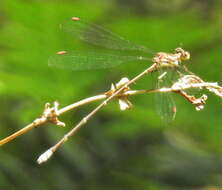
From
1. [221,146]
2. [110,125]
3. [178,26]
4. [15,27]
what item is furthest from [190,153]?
[15,27]

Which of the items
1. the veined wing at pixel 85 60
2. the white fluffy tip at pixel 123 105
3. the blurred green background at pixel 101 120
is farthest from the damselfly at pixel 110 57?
the blurred green background at pixel 101 120

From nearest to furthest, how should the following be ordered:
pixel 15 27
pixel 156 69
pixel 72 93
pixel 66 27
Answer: pixel 156 69 → pixel 66 27 → pixel 72 93 → pixel 15 27

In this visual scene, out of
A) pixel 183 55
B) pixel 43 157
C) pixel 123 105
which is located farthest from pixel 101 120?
pixel 123 105

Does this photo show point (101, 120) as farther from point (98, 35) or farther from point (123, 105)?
point (123, 105)

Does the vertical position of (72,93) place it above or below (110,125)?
below

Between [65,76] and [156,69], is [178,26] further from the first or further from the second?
[156,69]

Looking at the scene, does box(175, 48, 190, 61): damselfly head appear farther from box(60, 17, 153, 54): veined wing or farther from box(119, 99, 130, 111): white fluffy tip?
box(119, 99, 130, 111): white fluffy tip

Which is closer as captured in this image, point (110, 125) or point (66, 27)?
point (66, 27)
